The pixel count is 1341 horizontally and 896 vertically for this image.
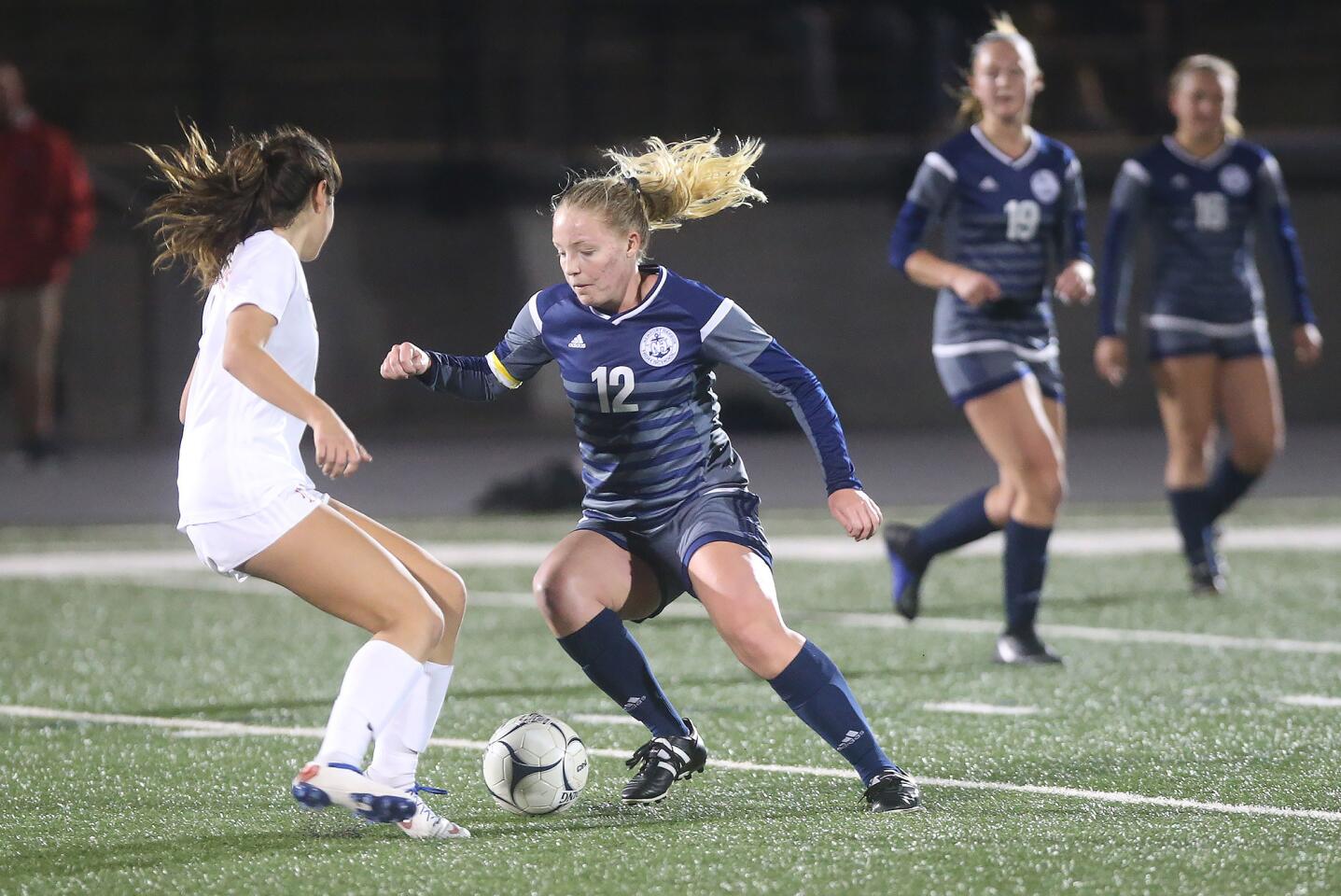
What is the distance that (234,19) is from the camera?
18891 mm

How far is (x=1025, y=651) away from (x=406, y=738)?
294 centimetres

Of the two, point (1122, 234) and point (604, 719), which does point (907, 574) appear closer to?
point (1122, 234)

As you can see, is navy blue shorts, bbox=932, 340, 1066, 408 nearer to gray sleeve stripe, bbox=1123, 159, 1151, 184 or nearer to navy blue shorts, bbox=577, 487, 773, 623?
gray sleeve stripe, bbox=1123, 159, 1151, 184

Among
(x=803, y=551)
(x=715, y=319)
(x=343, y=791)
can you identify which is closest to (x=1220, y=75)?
(x=803, y=551)

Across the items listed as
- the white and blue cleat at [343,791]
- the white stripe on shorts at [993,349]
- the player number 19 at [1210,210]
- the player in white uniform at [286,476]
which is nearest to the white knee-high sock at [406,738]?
the player in white uniform at [286,476]

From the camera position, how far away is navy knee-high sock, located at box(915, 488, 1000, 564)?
7.04 metres

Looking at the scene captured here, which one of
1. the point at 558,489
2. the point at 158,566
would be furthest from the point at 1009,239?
the point at 558,489

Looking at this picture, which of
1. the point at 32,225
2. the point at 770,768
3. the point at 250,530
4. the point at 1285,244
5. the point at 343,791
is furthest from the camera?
the point at 32,225

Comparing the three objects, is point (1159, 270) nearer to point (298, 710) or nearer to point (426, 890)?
point (298, 710)

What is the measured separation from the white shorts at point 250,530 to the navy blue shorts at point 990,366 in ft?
10.1

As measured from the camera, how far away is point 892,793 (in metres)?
4.17

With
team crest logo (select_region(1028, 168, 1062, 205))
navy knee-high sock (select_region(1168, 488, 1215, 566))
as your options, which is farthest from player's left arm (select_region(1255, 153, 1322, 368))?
team crest logo (select_region(1028, 168, 1062, 205))

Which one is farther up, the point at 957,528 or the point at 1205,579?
the point at 957,528

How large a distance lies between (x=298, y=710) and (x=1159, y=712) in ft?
7.97
